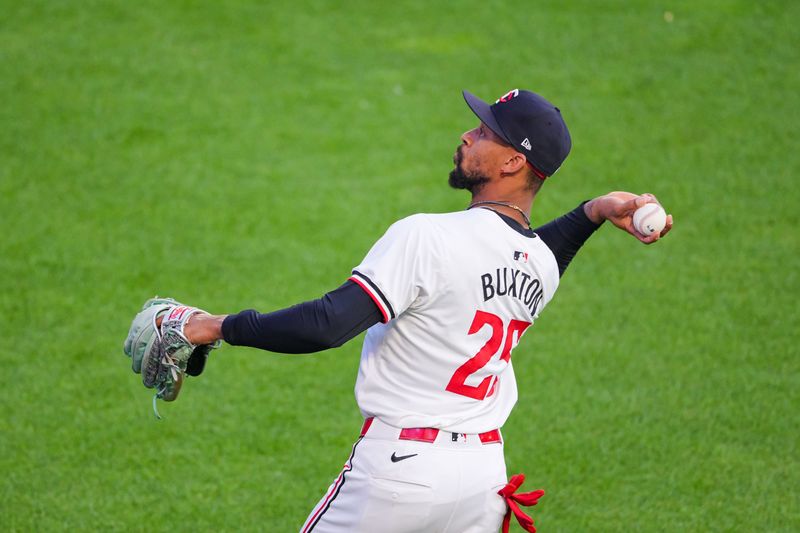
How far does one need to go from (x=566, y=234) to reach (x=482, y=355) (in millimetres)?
765

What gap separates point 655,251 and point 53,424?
4.53m

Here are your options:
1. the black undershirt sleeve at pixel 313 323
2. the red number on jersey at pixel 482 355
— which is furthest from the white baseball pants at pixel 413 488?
the black undershirt sleeve at pixel 313 323

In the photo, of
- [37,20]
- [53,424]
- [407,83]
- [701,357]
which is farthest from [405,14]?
[53,424]

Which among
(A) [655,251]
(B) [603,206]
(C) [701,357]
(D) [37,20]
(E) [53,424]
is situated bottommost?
(E) [53,424]

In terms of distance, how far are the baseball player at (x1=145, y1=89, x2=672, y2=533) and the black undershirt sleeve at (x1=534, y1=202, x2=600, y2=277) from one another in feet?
1.07

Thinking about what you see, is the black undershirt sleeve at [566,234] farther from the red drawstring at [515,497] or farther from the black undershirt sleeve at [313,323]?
the black undershirt sleeve at [313,323]

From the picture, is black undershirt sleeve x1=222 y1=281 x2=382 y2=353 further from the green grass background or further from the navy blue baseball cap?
the green grass background

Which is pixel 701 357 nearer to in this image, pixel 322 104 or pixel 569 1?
pixel 322 104

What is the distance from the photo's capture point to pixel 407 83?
9625 mm

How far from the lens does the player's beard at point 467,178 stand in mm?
3355

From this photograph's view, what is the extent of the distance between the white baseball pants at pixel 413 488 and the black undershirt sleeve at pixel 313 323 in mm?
432

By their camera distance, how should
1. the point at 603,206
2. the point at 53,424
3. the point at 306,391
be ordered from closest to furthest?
the point at 603,206 → the point at 53,424 → the point at 306,391

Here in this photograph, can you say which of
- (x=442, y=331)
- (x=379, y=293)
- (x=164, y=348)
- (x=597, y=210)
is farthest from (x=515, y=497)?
(x=164, y=348)

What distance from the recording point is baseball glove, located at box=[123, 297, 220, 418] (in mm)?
3129
